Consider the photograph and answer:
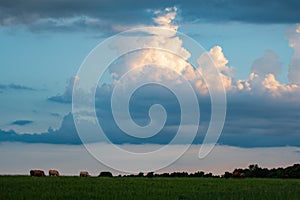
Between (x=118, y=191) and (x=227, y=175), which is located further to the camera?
(x=227, y=175)

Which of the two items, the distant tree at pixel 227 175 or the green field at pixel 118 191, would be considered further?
the distant tree at pixel 227 175

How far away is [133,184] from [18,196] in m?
10.9

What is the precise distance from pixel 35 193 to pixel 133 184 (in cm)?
928

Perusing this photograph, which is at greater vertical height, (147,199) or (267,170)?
(267,170)

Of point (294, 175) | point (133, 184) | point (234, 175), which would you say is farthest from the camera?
point (294, 175)

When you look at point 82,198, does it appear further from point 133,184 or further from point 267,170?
point 267,170

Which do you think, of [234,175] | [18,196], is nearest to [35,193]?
[18,196]

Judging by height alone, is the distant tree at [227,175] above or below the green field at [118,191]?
above

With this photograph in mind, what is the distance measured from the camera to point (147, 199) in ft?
102

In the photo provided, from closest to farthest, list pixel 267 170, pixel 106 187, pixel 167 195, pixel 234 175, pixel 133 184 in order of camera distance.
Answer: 1. pixel 167 195
2. pixel 106 187
3. pixel 133 184
4. pixel 234 175
5. pixel 267 170

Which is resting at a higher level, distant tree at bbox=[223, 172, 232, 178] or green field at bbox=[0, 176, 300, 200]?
distant tree at bbox=[223, 172, 232, 178]

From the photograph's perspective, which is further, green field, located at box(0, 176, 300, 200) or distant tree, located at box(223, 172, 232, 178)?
distant tree, located at box(223, 172, 232, 178)

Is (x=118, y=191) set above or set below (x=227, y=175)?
below

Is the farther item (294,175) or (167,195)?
(294,175)
